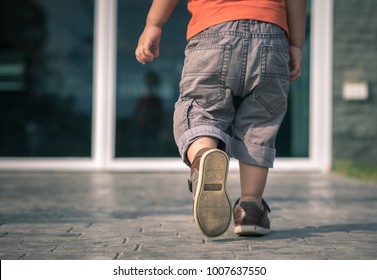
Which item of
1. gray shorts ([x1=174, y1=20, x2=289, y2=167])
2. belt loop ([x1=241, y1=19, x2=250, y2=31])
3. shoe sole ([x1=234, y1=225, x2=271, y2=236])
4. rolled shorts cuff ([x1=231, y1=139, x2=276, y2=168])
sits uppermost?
belt loop ([x1=241, y1=19, x2=250, y2=31])

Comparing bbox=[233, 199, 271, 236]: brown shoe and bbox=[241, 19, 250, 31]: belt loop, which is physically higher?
bbox=[241, 19, 250, 31]: belt loop

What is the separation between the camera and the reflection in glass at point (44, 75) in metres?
7.66

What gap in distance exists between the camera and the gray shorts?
9.30 ft

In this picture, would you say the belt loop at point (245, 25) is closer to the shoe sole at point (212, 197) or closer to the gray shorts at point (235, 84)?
the gray shorts at point (235, 84)

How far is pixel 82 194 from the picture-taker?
4.90 meters

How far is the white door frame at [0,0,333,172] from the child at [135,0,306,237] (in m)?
4.50

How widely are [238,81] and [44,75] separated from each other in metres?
5.22

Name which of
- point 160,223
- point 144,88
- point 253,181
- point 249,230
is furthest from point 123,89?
point 249,230

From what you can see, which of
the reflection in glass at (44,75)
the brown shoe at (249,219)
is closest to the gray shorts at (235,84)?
the brown shoe at (249,219)

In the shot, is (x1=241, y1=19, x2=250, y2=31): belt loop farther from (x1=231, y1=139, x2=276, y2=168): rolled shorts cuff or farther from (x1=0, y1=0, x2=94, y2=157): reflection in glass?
(x1=0, y1=0, x2=94, y2=157): reflection in glass

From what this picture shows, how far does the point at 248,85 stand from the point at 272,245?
651mm

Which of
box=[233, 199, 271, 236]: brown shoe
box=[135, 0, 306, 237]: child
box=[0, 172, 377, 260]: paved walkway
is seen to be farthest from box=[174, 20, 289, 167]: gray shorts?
box=[0, 172, 377, 260]: paved walkway
